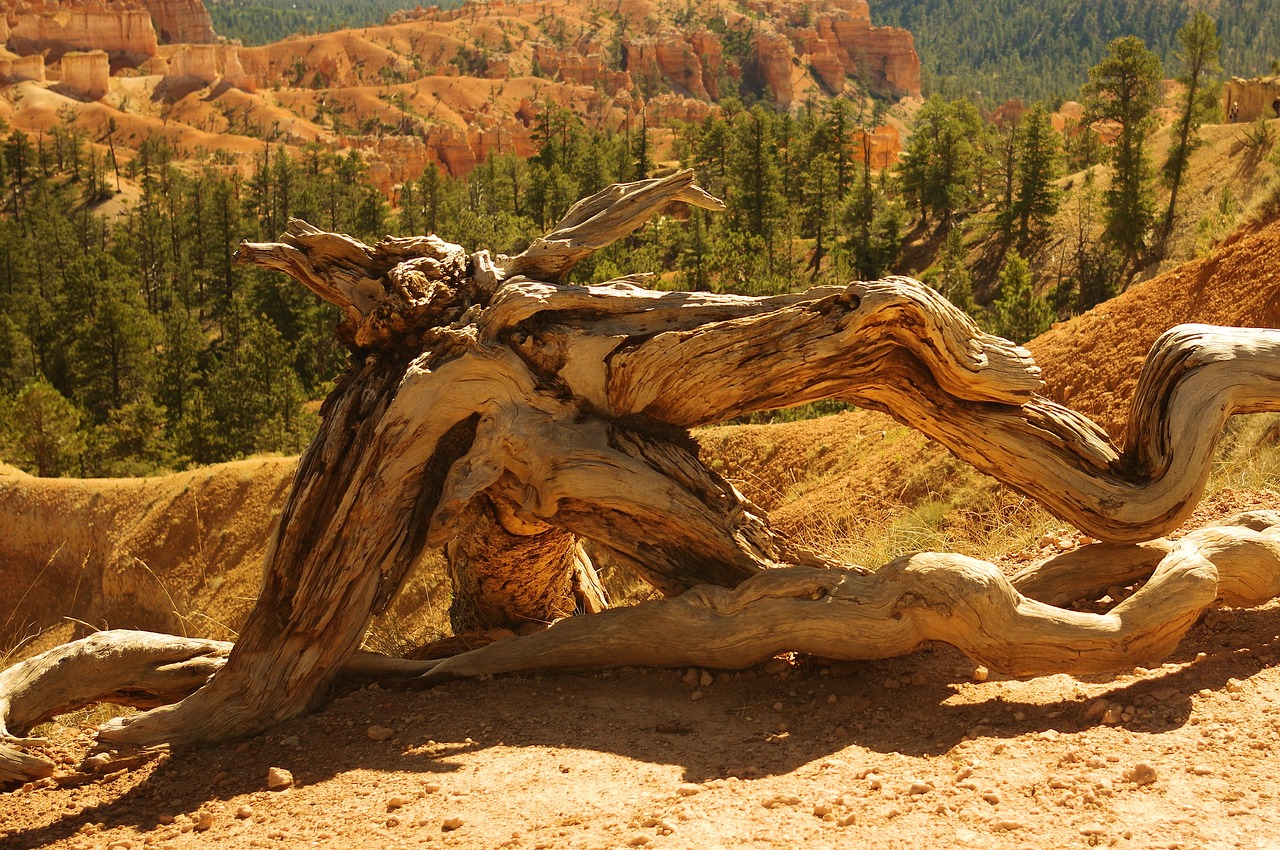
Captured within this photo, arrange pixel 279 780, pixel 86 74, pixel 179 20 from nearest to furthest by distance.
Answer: pixel 279 780 < pixel 86 74 < pixel 179 20

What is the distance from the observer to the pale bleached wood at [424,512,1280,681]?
4.59m

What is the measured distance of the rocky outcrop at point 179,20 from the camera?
16538 centimetres

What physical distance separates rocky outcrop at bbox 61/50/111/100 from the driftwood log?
14456 cm

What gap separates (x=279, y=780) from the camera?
434cm

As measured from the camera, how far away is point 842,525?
10.4 metres

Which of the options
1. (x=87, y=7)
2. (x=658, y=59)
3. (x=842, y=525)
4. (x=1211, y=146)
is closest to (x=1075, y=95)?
(x=658, y=59)

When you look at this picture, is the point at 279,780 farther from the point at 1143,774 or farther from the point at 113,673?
the point at 1143,774

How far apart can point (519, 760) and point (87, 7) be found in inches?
6800

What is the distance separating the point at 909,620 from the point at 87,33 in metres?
170

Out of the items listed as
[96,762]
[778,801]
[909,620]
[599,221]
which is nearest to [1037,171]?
[599,221]

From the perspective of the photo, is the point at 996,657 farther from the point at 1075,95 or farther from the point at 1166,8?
the point at 1166,8

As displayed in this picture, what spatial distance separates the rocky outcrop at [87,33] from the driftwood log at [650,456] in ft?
530

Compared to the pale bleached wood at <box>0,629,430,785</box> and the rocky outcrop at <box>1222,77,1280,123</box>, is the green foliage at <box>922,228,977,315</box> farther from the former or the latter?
the pale bleached wood at <box>0,629,430,785</box>

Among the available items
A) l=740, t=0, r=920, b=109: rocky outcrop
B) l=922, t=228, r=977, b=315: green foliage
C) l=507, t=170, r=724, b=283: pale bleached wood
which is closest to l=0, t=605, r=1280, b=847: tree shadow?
l=507, t=170, r=724, b=283: pale bleached wood
